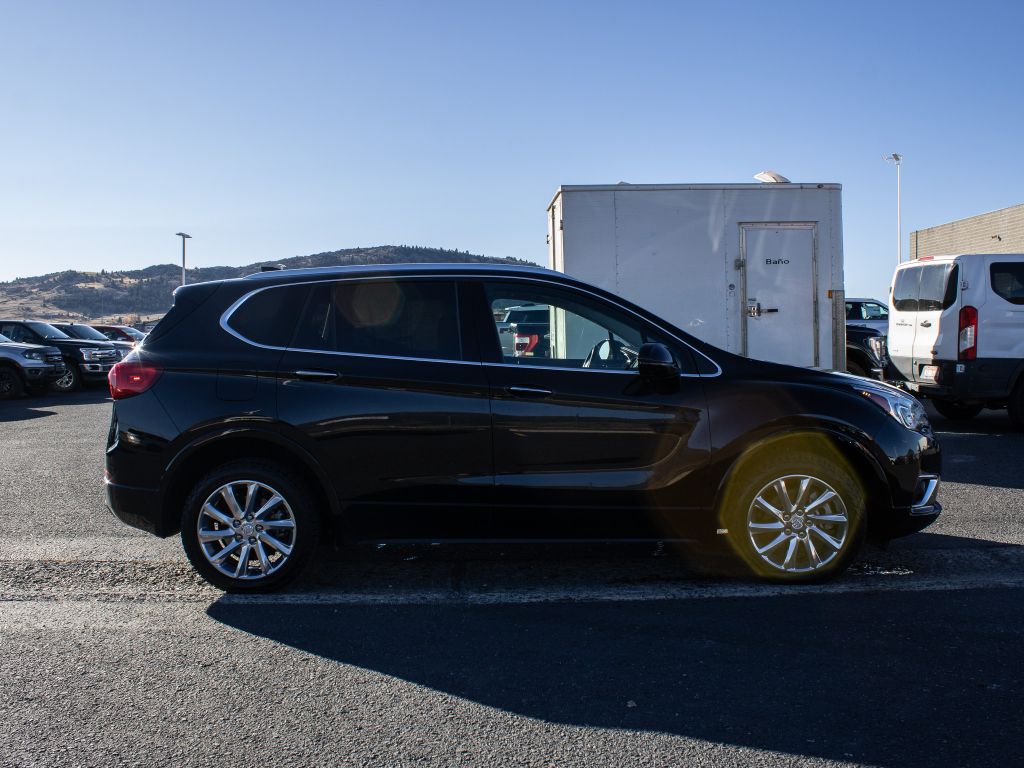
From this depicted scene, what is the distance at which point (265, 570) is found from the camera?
195 inches

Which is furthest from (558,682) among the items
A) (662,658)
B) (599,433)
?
(599,433)

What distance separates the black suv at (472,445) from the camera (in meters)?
4.91

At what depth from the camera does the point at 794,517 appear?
4969mm

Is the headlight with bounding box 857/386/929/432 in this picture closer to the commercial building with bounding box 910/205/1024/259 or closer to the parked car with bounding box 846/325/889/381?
the parked car with bounding box 846/325/889/381

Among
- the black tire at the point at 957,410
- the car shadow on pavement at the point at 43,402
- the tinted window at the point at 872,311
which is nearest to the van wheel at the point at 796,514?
the black tire at the point at 957,410

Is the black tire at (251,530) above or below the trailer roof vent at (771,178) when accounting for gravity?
below

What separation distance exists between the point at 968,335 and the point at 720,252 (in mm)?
3096

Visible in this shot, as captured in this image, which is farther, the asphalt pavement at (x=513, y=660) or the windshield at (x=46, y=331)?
the windshield at (x=46, y=331)

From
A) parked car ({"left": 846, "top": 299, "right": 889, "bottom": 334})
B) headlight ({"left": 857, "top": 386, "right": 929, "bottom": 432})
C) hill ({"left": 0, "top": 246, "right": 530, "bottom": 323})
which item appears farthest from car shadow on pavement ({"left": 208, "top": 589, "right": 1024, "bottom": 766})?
hill ({"left": 0, "top": 246, "right": 530, "bottom": 323})

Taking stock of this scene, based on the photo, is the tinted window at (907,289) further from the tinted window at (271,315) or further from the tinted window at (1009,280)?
the tinted window at (271,315)

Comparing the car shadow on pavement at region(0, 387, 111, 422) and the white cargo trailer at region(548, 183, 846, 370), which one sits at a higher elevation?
the white cargo trailer at region(548, 183, 846, 370)

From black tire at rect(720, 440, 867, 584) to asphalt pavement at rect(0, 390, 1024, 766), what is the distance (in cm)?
15

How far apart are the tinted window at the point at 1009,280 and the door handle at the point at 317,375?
28.6ft

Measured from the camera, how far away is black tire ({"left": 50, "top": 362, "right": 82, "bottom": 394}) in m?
20.6
